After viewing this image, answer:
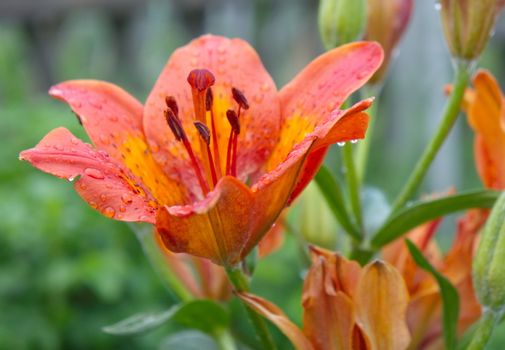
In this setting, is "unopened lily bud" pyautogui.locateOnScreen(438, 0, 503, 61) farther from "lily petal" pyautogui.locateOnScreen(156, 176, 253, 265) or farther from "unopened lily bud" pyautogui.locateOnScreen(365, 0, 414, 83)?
"lily petal" pyautogui.locateOnScreen(156, 176, 253, 265)

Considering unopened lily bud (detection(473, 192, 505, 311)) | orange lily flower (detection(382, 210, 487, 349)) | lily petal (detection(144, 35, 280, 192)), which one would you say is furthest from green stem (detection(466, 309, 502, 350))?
lily petal (detection(144, 35, 280, 192))

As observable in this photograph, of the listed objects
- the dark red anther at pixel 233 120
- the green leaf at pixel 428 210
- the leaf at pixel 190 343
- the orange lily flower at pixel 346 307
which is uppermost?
the dark red anther at pixel 233 120

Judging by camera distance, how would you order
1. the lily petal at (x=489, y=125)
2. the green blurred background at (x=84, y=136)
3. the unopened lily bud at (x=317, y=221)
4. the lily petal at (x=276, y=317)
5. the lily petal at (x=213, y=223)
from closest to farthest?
the lily petal at (x=213, y=223) < the lily petal at (x=276, y=317) < the lily petal at (x=489, y=125) < the unopened lily bud at (x=317, y=221) < the green blurred background at (x=84, y=136)

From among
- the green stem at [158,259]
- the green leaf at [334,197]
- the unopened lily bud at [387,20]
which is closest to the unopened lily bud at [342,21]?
the unopened lily bud at [387,20]

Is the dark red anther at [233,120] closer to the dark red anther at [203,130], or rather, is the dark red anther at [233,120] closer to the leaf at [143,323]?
the dark red anther at [203,130]

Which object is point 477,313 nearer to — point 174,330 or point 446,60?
point 174,330

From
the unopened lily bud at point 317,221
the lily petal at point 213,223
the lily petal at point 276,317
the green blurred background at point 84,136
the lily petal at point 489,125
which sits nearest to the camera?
the lily petal at point 213,223

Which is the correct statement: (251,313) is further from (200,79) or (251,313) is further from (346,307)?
(200,79)
